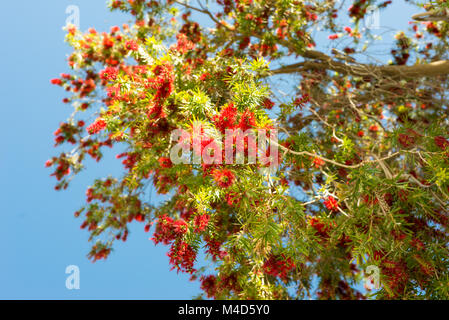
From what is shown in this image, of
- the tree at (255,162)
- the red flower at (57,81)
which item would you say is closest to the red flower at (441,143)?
the tree at (255,162)

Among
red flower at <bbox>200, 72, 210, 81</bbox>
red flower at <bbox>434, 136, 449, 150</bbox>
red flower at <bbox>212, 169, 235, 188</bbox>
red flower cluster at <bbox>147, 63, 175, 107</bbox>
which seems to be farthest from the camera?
red flower at <bbox>200, 72, 210, 81</bbox>

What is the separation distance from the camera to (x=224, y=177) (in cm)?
154

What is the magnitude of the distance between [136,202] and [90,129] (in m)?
1.85

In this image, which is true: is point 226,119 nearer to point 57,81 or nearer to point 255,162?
point 255,162

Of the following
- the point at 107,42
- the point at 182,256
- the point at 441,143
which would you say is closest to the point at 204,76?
A: the point at 182,256

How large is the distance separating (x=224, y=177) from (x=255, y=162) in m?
0.26

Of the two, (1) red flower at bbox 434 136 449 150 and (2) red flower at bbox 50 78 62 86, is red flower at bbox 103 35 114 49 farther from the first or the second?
(1) red flower at bbox 434 136 449 150

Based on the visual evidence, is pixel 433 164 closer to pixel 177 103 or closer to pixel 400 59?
pixel 177 103

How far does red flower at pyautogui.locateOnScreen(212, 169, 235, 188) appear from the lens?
60.0 inches

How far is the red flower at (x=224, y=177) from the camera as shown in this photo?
152 centimetres

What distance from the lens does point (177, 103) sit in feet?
7.32

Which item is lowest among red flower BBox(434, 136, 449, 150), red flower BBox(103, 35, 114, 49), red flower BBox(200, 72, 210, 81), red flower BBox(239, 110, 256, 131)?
red flower BBox(434, 136, 449, 150)

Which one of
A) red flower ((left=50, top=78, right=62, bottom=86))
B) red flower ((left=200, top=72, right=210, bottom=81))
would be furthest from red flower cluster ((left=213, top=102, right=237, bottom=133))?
red flower ((left=50, top=78, right=62, bottom=86))
